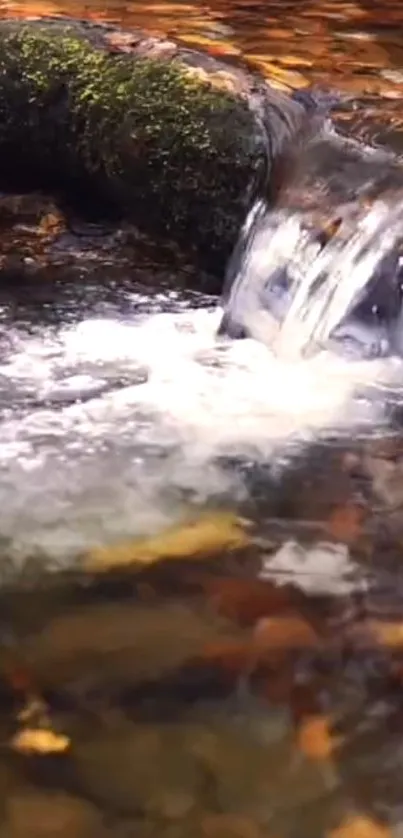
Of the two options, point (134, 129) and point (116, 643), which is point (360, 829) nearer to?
point (116, 643)

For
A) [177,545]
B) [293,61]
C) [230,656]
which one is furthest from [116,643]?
[293,61]

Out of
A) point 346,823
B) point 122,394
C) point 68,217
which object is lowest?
point 346,823

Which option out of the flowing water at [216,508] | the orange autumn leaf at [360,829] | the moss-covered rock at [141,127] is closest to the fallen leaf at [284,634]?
the flowing water at [216,508]

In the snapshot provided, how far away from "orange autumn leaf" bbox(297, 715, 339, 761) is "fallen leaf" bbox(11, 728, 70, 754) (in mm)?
385

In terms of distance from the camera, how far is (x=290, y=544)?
2.68 m

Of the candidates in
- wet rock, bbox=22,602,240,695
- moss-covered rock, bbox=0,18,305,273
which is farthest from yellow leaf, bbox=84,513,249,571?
moss-covered rock, bbox=0,18,305,273

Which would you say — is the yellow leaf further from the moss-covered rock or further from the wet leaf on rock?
the moss-covered rock

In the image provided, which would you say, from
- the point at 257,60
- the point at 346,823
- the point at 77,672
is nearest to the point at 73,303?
the point at 257,60

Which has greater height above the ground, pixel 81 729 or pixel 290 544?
pixel 290 544

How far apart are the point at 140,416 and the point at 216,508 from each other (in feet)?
1.80

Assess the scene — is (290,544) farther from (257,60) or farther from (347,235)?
(257,60)

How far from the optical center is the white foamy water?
2.85m

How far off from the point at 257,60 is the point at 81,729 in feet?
9.44

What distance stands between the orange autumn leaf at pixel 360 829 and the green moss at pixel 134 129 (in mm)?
2503
